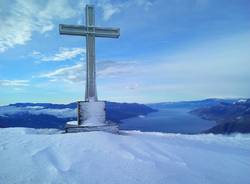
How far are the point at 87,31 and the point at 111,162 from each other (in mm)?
7414

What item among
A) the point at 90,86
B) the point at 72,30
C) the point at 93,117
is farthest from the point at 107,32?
the point at 93,117

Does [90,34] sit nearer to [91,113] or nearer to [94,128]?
[91,113]

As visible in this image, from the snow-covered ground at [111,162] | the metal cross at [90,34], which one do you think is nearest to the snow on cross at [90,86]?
the metal cross at [90,34]

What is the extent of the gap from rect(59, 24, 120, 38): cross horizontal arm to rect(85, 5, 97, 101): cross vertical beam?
9 centimetres

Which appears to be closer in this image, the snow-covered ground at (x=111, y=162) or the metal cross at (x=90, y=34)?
the snow-covered ground at (x=111, y=162)

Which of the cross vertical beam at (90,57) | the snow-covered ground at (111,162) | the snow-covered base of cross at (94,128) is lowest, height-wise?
the snow-covered ground at (111,162)

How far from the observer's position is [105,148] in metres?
5.97

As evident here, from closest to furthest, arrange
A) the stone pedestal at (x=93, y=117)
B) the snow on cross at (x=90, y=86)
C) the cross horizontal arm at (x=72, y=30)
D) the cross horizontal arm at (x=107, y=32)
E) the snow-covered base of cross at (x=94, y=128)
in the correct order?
the snow-covered base of cross at (x=94, y=128) < the stone pedestal at (x=93, y=117) < the snow on cross at (x=90, y=86) < the cross horizontal arm at (x=72, y=30) < the cross horizontal arm at (x=107, y=32)

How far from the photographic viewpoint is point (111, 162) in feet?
16.5

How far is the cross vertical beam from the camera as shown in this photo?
10.7m

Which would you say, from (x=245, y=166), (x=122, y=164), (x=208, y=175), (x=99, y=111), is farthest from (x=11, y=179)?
(x=99, y=111)

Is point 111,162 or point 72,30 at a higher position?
point 72,30

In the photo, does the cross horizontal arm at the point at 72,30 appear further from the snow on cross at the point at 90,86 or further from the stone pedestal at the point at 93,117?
the stone pedestal at the point at 93,117

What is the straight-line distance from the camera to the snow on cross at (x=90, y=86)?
9.92m
